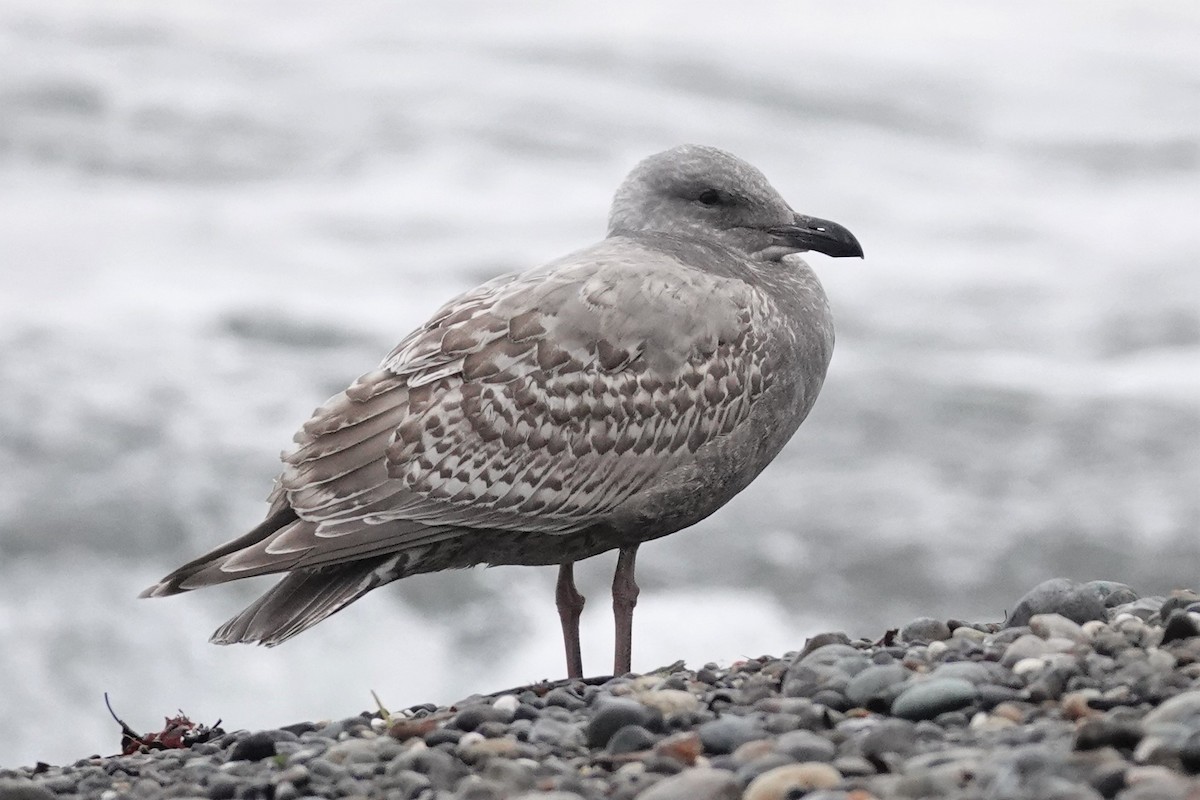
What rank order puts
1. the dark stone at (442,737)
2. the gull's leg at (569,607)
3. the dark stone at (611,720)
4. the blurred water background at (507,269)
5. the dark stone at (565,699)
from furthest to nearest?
the blurred water background at (507,269)
the gull's leg at (569,607)
the dark stone at (565,699)
the dark stone at (442,737)
the dark stone at (611,720)

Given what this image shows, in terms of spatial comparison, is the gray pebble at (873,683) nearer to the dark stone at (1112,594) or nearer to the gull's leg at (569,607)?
the dark stone at (1112,594)

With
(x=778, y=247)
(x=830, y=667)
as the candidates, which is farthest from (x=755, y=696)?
(x=778, y=247)

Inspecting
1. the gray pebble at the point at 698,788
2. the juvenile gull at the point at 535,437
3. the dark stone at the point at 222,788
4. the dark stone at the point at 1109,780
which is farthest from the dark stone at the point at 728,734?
the juvenile gull at the point at 535,437

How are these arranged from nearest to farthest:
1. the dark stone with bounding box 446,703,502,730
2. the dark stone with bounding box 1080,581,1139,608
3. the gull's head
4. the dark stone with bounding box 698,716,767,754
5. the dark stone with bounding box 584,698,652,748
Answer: the dark stone with bounding box 698,716,767,754 → the dark stone with bounding box 584,698,652,748 → the dark stone with bounding box 446,703,502,730 → the dark stone with bounding box 1080,581,1139,608 → the gull's head

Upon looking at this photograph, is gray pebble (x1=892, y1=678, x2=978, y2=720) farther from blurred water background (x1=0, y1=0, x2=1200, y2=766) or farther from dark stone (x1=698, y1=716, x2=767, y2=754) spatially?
blurred water background (x1=0, y1=0, x2=1200, y2=766)

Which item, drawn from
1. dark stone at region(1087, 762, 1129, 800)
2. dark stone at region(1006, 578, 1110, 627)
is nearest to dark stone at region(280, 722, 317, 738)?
dark stone at region(1006, 578, 1110, 627)

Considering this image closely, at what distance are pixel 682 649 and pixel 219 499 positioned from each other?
15.2ft

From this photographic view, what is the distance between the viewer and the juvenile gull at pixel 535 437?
7.07 meters

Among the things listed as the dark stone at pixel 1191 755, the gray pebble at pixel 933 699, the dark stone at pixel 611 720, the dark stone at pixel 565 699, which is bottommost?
the dark stone at pixel 1191 755

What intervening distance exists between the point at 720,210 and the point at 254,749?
3.52 m

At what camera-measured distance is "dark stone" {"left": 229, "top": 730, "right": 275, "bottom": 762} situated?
18.9 feet

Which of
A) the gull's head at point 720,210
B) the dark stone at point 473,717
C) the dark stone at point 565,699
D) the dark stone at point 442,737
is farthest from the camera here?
the gull's head at point 720,210

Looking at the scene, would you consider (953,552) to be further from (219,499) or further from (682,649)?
(219,499)

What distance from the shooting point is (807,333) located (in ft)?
25.7
